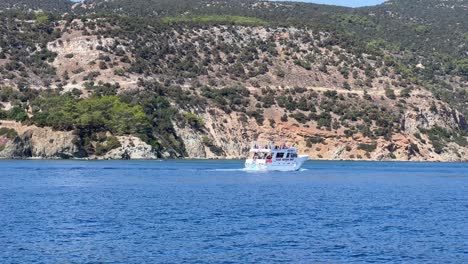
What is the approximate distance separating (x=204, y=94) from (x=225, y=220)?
330ft

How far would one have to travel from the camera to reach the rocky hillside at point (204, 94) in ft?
434

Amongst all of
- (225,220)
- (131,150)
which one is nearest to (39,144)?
(131,150)

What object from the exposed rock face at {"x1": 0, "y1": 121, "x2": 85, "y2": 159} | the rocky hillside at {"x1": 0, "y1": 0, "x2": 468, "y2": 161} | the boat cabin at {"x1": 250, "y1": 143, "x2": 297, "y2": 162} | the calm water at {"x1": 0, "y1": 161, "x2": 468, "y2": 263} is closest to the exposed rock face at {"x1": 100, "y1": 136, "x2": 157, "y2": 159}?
the rocky hillside at {"x1": 0, "y1": 0, "x2": 468, "y2": 161}

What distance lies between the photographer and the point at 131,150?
432ft

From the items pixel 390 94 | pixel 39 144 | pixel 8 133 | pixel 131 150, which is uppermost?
pixel 390 94

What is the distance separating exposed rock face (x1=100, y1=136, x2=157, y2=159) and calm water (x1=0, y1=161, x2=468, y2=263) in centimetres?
3824

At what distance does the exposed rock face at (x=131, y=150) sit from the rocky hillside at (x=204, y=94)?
7.2 inches

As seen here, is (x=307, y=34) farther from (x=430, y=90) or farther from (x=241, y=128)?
(x=241, y=128)

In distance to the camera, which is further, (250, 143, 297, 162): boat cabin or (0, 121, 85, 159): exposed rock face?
(0, 121, 85, 159): exposed rock face

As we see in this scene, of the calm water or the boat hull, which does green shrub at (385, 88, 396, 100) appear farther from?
the calm water

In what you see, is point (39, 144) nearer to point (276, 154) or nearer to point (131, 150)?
point (131, 150)

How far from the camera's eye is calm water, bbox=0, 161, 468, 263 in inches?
1682

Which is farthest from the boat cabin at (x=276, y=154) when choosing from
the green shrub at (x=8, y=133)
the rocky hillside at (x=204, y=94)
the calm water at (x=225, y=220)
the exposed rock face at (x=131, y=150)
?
the green shrub at (x=8, y=133)

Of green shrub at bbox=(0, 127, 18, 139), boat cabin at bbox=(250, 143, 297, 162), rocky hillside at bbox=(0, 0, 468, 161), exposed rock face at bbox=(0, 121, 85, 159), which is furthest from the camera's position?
rocky hillside at bbox=(0, 0, 468, 161)
